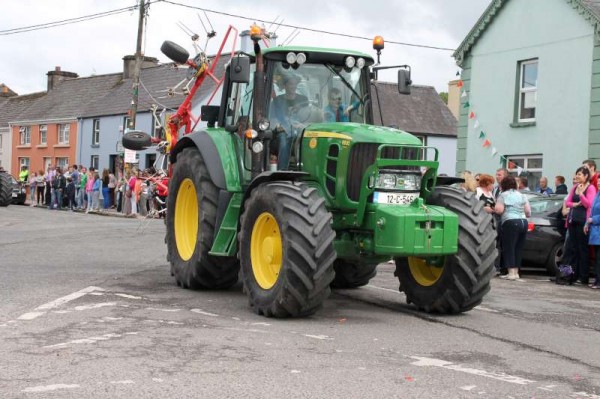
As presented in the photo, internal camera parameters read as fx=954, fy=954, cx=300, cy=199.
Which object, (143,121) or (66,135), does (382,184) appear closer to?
(143,121)

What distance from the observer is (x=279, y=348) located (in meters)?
7.28

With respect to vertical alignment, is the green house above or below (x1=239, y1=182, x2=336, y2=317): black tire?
above

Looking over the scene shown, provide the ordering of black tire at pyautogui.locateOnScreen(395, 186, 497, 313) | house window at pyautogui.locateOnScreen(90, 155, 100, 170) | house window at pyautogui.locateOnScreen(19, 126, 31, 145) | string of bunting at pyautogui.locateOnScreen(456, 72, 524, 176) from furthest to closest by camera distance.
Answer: house window at pyautogui.locateOnScreen(19, 126, 31, 145)
house window at pyautogui.locateOnScreen(90, 155, 100, 170)
string of bunting at pyautogui.locateOnScreen(456, 72, 524, 176)
black tire at pyautogui.locateOnScreen(395, 186, 497, 313)

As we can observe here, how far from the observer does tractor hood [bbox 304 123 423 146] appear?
9070 millimetres

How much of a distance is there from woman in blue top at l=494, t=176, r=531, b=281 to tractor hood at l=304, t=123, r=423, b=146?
6.10 meters

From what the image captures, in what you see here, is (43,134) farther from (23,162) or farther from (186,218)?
(186,218)

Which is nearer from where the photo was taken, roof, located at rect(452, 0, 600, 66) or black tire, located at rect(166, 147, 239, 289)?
black tire, located at rect(166, 147, 239, 289)

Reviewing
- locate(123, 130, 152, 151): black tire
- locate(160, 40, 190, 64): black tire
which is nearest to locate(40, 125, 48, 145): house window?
locate(123, 130, 152, 151): black tire

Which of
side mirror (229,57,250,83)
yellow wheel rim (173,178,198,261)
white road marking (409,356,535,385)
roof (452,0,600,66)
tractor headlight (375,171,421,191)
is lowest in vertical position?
white road marking (409,356,535,385)

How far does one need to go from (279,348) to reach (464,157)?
1944 cm

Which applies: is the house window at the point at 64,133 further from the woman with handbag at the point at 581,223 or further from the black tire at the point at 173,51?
the black tire at the point at 173,51

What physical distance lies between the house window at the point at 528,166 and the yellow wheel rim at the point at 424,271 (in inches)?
567

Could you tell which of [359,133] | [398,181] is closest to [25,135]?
[359,133]

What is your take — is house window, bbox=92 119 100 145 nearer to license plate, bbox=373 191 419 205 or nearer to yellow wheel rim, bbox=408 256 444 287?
yellow wheel rim, bbox=408 256 444 287
